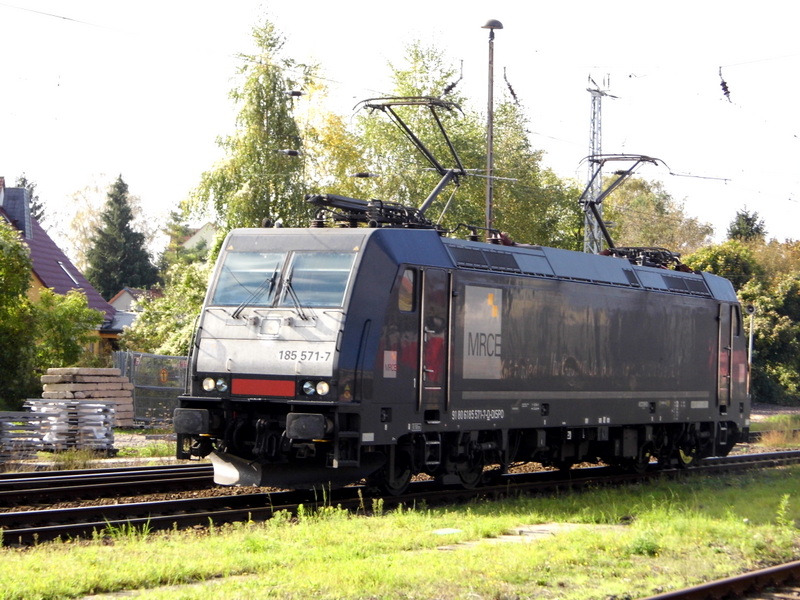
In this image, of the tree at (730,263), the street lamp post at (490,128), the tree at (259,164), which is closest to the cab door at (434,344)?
the street lamp post at (490,128)

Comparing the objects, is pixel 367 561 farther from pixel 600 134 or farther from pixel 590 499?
pixel 600 134

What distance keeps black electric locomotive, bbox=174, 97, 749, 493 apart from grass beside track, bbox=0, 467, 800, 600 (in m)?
1.04

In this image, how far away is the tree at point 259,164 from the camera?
4178 centimetres

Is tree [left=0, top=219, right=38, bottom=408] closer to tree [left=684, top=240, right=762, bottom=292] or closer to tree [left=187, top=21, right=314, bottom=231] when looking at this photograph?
tree [left=187, top=21, right=314, bottom=231]

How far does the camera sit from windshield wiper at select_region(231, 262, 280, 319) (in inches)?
544

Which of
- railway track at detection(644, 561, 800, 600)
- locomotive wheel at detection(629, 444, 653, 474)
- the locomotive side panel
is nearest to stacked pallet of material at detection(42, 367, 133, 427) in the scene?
the locomotive side panel

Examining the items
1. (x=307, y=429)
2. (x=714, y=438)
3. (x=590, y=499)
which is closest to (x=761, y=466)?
(x=714, y=438)

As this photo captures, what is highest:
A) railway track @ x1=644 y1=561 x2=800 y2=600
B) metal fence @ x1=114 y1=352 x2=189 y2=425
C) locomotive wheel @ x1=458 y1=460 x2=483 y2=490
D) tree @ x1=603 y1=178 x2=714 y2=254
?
tree @ x1=603 y1=178 x2=714 y2=254

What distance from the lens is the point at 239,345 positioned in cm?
1360

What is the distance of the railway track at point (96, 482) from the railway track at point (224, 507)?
122cm

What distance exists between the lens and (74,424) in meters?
Result: 21.3

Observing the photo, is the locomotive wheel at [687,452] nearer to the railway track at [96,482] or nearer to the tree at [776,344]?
the railway track at [96,482]

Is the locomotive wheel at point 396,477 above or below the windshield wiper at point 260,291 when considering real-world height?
below

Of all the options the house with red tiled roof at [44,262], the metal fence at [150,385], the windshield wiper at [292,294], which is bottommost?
the metal fence at [150,385]
